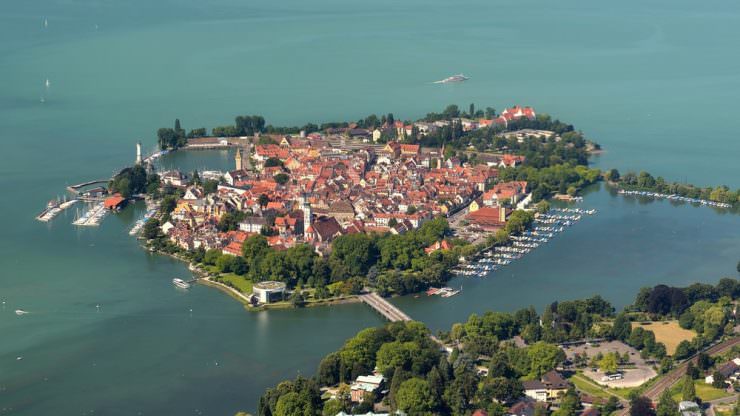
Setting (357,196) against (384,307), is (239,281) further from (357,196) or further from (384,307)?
(357,196)

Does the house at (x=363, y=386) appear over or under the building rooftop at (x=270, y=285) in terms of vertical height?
under

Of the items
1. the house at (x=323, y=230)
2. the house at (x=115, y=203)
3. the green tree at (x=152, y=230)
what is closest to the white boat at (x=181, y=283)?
the green tree at (x=152, y=230)

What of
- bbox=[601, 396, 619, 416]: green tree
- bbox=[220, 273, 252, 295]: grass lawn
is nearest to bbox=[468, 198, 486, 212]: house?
bbox=[220, 273, 252, 295]: grass lawn

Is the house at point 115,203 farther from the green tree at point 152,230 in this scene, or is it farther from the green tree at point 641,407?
the green tree at point 641,407

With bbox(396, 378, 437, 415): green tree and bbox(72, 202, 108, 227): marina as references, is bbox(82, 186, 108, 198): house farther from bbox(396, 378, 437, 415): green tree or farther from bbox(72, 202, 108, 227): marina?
bbox(396, 378, 437, 415): green tree

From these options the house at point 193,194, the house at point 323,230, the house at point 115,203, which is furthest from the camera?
the house at point 115,203

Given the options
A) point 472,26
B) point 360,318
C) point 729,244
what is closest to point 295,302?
point 360,318
